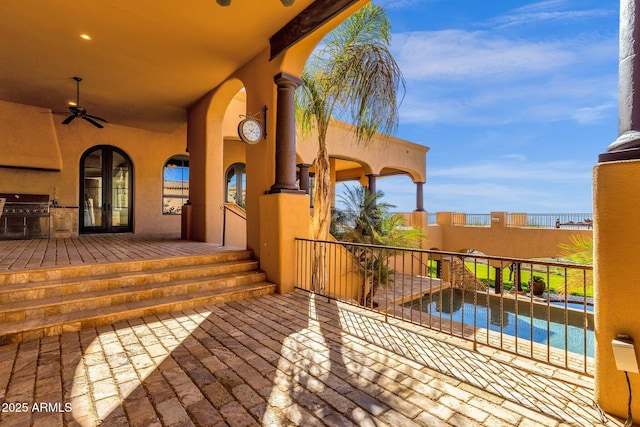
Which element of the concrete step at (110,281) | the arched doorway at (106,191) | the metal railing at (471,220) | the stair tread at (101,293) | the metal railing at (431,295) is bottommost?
the metal railing at (431,295)

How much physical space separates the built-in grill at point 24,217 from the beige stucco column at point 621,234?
35.5ft

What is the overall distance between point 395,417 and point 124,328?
2.88m

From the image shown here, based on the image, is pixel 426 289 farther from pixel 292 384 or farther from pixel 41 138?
pixel 41 138

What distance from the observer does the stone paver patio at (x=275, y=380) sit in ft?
6.19

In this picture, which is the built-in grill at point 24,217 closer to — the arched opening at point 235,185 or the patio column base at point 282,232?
the arched opening at point 235,185

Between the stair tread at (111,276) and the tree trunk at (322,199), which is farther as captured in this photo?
the tree trunk at (322,199)

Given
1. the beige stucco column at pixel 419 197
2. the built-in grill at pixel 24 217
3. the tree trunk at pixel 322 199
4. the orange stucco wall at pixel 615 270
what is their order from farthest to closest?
the beige stucco column at pixel 419 197 < the built-in grill at pixel 24 217 < the tree trunk at pixel 322 199 < the orange stucco wall at pixel 615 270

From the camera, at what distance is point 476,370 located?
98.3 inches

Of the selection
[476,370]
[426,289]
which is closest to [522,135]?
[426,289]

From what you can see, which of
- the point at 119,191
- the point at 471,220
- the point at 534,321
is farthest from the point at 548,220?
the point at 119,191

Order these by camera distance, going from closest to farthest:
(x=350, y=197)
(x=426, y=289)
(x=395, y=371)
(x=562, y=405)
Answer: (x=562, y=405), (x=395, y=371), (x=350, y=197), (x=426, y=289)

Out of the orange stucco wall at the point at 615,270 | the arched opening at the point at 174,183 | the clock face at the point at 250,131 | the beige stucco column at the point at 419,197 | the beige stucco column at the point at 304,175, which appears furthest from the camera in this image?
the beige stucco column at the point at 419,197

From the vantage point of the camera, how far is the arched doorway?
9.05 meters

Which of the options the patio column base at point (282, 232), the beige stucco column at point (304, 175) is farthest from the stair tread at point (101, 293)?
the beige stucco column at point (304, 175)
